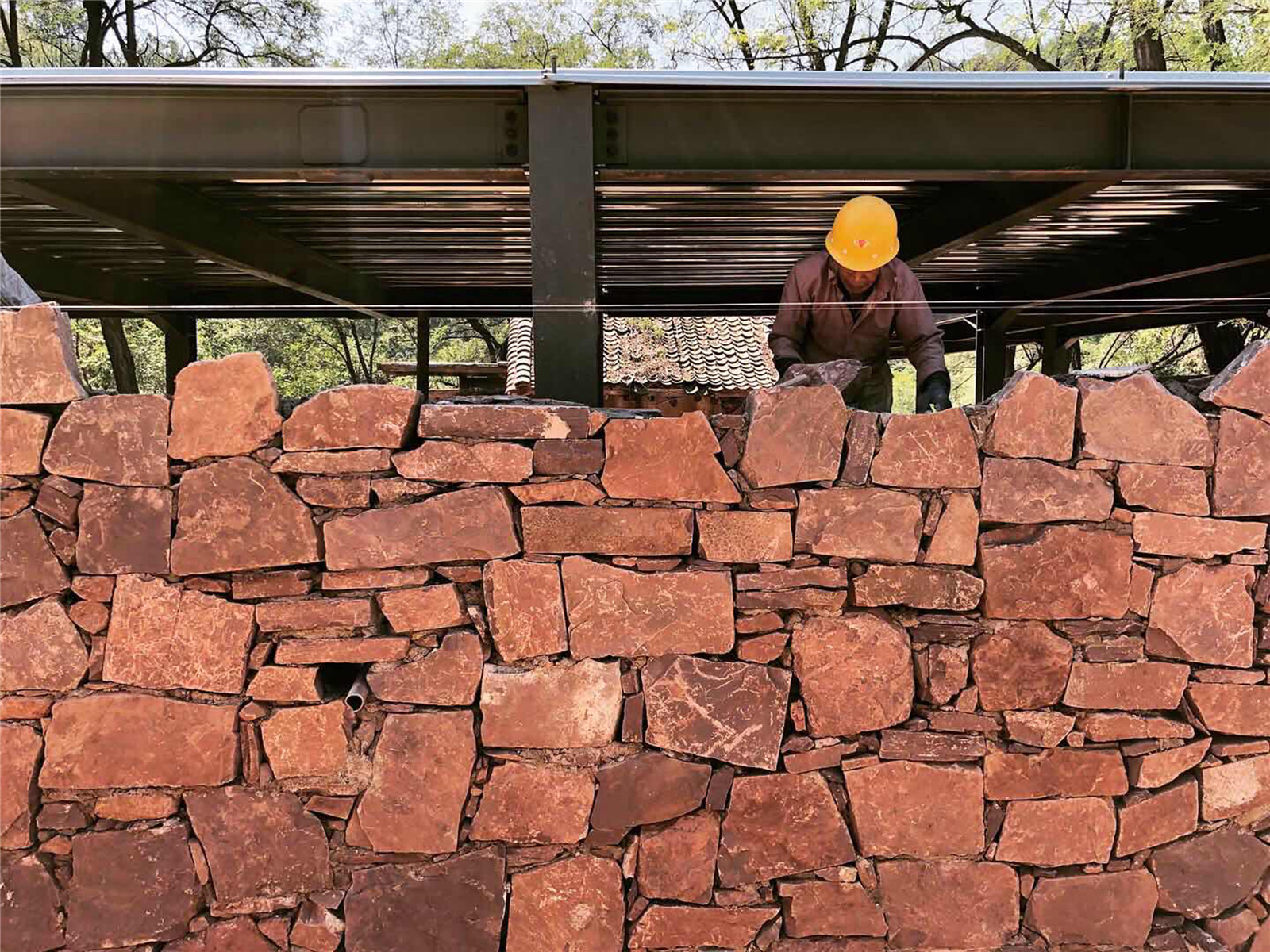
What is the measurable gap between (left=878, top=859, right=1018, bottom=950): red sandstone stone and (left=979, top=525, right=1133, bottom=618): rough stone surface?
96cm

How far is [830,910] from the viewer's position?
330 centimetres

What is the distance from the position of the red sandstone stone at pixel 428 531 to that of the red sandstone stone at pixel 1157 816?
249 cm

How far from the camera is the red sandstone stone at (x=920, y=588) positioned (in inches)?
128

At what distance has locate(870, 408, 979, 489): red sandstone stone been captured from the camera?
3232 mm

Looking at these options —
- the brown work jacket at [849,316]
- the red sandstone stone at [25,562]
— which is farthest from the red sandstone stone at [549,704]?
the brown work jacket at [849,316]

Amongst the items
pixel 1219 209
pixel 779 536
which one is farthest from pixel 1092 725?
pixel 1219 209

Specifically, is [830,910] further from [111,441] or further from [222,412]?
[111,441]

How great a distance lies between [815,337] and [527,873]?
277 centimetres

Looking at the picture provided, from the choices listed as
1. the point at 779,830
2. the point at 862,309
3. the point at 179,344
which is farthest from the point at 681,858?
the point at 179,344

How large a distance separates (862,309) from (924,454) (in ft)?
4.33

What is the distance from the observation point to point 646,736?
3240 millimetres

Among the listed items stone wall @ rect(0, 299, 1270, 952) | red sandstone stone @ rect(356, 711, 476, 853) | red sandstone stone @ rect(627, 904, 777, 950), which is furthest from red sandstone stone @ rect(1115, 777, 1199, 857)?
red sandstone stone @ rect(356, 711, 476, 853)

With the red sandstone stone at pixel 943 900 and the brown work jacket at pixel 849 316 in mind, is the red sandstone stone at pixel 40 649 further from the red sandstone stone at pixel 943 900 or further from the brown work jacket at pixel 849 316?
the brown work jacket at pixel 849 316

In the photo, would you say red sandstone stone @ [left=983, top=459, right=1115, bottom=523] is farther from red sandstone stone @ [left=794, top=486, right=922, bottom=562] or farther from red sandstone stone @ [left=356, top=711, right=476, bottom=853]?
red sandstone stone @ [left=356, top=711, right=476, bottom=853]
